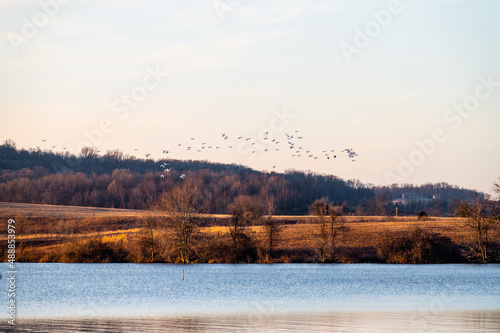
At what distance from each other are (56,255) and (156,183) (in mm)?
108798

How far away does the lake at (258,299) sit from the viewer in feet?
84.5

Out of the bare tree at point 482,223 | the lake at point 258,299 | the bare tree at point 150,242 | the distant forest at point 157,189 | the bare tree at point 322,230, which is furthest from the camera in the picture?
the distant forest at point 157,189

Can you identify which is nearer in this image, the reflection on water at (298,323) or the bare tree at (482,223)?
the reflection on water at (298,323)

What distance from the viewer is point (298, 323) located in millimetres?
26109

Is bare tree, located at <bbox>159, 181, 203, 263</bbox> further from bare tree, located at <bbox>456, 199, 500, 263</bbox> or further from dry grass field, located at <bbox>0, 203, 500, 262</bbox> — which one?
bare tree, located at <bbox>456, 199, 500, 263</bbox>

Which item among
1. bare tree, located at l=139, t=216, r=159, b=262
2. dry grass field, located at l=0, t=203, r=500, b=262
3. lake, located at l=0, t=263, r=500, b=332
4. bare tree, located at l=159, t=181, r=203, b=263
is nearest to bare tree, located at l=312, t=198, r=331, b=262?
dry grass field, located at l=0, t=203, r=500, b=262

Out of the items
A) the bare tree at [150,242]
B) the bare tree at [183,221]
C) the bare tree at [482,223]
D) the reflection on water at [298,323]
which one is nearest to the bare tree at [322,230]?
the bare tree at [183,221]

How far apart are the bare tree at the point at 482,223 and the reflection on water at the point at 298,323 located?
34784 mm

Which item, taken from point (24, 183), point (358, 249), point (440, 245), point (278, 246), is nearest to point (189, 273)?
point (278, 246)

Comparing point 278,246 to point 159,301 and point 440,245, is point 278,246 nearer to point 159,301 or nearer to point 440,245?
point 440,245

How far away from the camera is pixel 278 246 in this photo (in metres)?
66.9

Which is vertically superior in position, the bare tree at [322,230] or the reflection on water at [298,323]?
the bare tree at [322,230]

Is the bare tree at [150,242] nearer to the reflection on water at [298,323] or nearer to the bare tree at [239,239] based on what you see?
the bare tree at [239,239]

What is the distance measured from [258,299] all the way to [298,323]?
9376 mm
